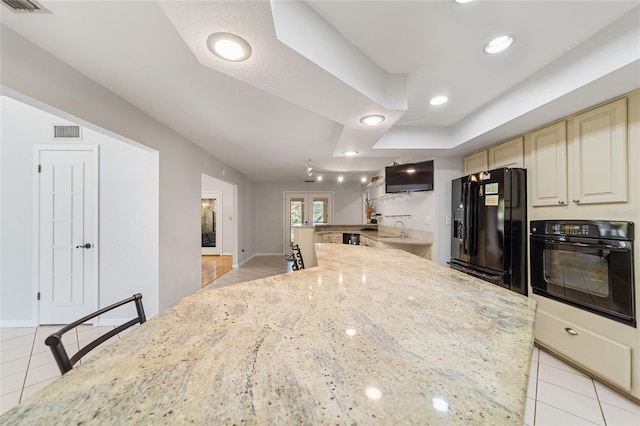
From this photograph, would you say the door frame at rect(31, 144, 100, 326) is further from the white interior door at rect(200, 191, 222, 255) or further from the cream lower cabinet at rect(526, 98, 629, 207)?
the cream lower cabinet at rect(526, 98, 629, 207)

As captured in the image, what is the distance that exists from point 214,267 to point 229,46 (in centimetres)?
556

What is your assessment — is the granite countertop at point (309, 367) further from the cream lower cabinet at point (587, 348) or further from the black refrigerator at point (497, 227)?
the black refrigerator at point (497, 227)

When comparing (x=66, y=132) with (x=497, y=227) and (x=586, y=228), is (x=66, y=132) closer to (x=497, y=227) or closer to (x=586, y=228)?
(x=497, y=227)

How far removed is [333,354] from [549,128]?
285 cm

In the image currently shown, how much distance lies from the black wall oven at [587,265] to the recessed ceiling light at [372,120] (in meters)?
1.79

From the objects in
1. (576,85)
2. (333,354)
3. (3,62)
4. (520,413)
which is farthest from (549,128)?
(3,62)

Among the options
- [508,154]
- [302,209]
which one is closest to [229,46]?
[508,154]

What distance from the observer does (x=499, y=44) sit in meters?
1.55

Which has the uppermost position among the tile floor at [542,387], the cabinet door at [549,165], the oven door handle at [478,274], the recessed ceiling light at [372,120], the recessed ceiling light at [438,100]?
the recessed ceiling light at [438,100]

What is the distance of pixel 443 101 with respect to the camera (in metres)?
2.36

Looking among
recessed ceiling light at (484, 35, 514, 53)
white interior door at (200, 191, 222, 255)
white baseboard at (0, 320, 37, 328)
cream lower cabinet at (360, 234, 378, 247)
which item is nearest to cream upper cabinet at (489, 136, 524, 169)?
recessed ceiling light at (484, 35, 514, 53)

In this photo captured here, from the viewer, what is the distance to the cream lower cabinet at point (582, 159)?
5.70 feet

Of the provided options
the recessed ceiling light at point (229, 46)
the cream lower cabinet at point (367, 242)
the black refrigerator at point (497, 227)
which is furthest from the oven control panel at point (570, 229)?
the recessed ceiling light at point (229, 46)

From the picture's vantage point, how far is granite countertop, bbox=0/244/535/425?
51cm
